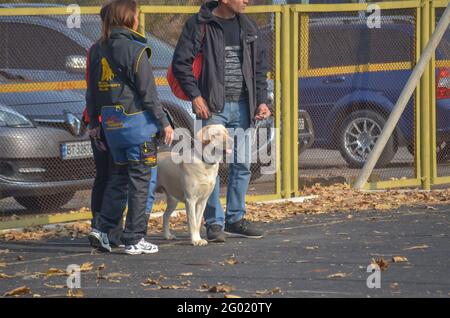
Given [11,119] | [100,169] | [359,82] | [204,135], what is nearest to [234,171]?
[204,135]

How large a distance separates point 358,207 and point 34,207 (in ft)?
10.1

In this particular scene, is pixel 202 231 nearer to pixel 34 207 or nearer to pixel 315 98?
pixel 34 207

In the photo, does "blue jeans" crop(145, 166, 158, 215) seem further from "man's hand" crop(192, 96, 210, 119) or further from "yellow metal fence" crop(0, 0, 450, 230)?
"yellow metal fence" crop(0, 0, 450, 230)

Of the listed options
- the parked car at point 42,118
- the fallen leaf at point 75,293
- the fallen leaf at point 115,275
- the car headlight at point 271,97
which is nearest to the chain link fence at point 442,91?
the car headlight at point 271,97

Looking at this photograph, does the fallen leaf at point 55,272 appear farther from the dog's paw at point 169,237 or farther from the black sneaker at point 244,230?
the black sneaker at point 244,230

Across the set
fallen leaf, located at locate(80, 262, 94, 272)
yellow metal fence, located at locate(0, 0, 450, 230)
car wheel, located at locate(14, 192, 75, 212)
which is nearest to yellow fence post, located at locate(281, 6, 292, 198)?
yellow metal fence, located at locate(0, 0, 450, 230)

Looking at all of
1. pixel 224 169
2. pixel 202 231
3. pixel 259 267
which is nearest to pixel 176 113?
pixel 224 169

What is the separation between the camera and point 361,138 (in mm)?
13969

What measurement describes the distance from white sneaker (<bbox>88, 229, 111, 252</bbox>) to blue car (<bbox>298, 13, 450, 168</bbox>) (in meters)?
4.17

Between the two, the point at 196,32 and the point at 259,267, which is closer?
the point at 259,267

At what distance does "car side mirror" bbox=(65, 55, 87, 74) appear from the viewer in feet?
36.5

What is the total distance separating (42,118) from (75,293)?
3783mm

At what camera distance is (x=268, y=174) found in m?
12.6

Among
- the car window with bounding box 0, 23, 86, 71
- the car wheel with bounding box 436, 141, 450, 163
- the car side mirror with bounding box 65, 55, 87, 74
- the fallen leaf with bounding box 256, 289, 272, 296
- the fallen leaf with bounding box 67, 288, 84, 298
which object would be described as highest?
the car window with bounding box 0, 23, 86, 71
